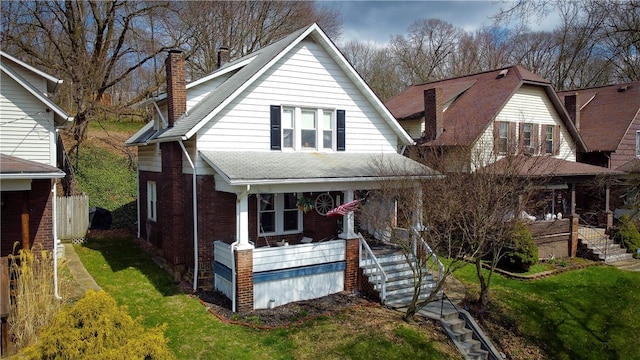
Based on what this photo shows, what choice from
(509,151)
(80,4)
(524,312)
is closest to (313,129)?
(509,151)

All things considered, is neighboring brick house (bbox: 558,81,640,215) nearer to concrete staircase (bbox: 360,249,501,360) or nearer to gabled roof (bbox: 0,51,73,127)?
concrete staircase (bbox: 360,249,501,360)

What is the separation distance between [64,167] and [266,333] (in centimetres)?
1691

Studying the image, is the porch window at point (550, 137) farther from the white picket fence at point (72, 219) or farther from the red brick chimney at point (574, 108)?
the white picket fence at point (72, 219)

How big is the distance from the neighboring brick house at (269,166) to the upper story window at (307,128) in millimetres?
35

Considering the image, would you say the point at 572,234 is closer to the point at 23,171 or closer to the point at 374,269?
the point at 374,269

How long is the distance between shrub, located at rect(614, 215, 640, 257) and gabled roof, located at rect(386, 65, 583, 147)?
544cm

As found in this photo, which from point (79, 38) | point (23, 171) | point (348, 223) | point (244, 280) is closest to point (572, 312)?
point (348, 223)

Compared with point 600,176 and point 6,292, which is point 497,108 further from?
point 6,292

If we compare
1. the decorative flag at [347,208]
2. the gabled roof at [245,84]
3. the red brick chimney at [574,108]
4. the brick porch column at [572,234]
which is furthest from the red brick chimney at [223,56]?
the red brick chimney at [574,108]

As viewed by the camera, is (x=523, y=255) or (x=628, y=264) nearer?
(x=523, y=255)

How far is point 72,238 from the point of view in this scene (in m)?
19.2

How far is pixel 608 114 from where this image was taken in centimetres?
2708

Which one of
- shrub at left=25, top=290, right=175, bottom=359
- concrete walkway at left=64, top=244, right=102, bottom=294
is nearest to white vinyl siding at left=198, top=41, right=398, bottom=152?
concrete walkway at left=64, top=244, right=102, bottom=294

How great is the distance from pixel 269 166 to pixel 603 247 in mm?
16206
